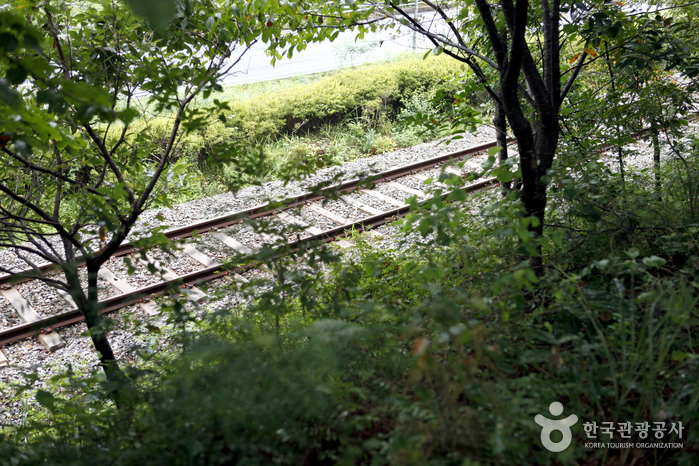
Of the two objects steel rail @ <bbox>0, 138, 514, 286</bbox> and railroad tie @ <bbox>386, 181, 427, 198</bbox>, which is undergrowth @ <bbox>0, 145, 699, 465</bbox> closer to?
steel rail @ <bbox>0, 138, 514, 286</bbox>

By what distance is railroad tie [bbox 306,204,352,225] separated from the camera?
6400mm

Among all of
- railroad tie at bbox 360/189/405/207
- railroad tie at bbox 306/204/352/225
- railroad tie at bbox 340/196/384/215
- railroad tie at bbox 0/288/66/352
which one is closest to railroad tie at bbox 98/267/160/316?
railroad tie at bbox 0/288/66/352

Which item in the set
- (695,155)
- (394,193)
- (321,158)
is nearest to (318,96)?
(394,193)

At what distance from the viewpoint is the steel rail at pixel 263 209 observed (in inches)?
94.0

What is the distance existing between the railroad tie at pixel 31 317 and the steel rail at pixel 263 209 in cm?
17

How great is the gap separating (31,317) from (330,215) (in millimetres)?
3817

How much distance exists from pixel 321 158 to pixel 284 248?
0.60 meters

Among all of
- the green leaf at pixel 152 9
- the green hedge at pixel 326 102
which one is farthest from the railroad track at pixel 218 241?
the green hedge at pixel 326 102

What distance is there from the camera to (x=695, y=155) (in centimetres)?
450

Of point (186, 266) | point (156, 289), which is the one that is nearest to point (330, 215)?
point (186, 266)

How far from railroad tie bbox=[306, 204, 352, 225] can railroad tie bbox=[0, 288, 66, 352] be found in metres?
3.57

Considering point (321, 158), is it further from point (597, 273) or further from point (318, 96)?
point (318, 96)

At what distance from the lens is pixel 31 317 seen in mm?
4789

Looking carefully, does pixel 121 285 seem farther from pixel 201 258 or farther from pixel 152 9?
pixel 152 9
